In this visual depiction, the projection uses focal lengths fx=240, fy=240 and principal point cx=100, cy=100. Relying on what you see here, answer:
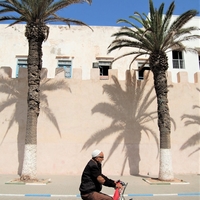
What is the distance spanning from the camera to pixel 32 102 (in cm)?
1071

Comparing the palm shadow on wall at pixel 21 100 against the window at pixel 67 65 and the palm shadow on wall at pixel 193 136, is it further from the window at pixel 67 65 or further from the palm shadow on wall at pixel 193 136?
the palm shadow on wall at pixel 193 136

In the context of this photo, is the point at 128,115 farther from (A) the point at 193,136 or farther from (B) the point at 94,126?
(A) the point at 193,136

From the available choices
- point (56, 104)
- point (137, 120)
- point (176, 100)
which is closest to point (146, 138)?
point (137, 120)

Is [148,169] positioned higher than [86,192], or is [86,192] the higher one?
[86,192]

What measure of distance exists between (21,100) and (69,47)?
25.9 feet

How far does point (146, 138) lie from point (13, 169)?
7.05 meters

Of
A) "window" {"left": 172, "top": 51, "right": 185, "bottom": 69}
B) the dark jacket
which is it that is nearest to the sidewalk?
the dark jacket

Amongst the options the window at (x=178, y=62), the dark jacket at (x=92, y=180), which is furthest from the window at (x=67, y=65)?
the dark jacket at (x=92, y=180)

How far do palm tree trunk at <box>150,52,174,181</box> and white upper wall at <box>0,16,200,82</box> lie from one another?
24.0ft

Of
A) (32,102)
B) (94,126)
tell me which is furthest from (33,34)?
(94,126)

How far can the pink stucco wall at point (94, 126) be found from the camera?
12.4 meters

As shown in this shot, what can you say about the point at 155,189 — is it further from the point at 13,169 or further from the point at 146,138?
the point at 13,169

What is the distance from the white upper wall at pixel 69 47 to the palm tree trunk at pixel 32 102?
7.56 m

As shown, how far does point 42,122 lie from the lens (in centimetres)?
1275
